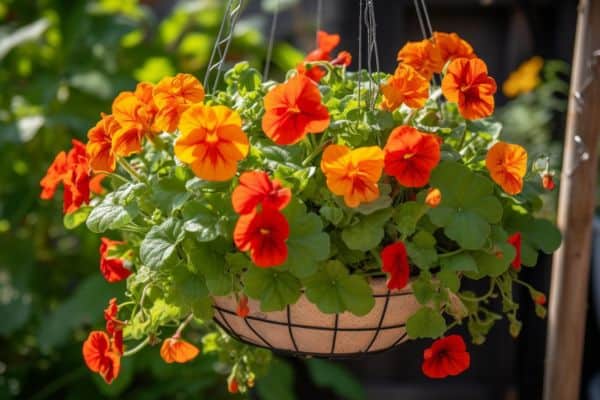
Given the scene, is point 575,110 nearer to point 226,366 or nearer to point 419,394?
point 226,366

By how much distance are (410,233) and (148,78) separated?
1671 millimetres

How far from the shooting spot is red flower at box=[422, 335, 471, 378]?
3.67ft

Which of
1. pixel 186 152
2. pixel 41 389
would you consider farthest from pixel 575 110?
pixel 41 389

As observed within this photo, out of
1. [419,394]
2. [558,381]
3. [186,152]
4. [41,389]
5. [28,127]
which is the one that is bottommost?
[419,394]

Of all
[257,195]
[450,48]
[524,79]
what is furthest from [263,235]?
[524,79]

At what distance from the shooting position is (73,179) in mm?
1183

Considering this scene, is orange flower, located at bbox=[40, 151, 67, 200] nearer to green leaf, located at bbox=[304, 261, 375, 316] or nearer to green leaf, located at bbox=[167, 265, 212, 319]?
green leaf, located at bbox=[167, 265, 212, 319]

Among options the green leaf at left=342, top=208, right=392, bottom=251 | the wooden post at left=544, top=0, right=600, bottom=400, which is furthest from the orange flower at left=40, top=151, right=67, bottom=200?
the wooden post at left=544, top=0, right=600, bottom=400

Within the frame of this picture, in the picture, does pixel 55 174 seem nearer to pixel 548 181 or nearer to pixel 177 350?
pixel 177 350

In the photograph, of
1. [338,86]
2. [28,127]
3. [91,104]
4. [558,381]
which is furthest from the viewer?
[91,104]

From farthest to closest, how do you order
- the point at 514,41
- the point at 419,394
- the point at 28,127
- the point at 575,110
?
the point at 419,394
the point at 514,41
the point at 28,127
the point at 575,110

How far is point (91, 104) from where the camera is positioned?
2.45 m

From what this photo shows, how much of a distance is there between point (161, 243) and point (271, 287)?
15 cm

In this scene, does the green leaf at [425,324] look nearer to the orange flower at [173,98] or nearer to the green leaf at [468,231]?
the green leaf at [468,231]
